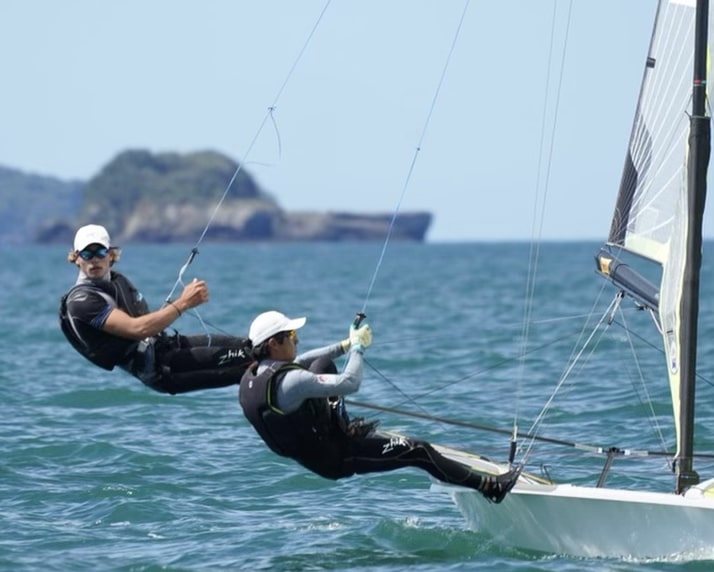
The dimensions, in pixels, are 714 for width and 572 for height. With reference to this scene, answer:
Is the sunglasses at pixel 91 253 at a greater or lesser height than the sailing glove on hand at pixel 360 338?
greater

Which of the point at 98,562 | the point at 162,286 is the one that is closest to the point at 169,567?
the point at 98,562

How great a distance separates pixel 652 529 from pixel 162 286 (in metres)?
36.4

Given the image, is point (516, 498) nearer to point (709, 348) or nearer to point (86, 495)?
point (86, 495)

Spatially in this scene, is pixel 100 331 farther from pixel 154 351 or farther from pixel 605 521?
pixel 605 521

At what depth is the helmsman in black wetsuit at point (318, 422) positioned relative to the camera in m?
7.49

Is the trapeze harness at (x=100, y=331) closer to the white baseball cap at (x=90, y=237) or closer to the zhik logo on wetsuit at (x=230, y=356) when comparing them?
the white baseball cap at (x=90, y=237)

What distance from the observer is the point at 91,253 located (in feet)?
26.9

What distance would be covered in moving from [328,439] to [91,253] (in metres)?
1.66

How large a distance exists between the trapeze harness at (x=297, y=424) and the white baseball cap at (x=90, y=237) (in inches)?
45.7

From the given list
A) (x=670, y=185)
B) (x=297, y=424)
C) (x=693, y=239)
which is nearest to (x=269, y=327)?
(x=297, y=424)

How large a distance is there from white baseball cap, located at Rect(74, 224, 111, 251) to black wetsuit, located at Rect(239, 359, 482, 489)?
116 cm

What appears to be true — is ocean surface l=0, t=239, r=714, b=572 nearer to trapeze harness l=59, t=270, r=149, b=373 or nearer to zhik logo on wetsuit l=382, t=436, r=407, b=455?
zhik logo on wetsuit l=382, t=436, r=407, b=455

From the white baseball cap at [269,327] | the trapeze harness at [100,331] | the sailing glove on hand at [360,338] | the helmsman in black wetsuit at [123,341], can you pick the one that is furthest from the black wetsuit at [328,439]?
the trapeze harness at [100,331]

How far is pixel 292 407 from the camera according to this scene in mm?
7566
